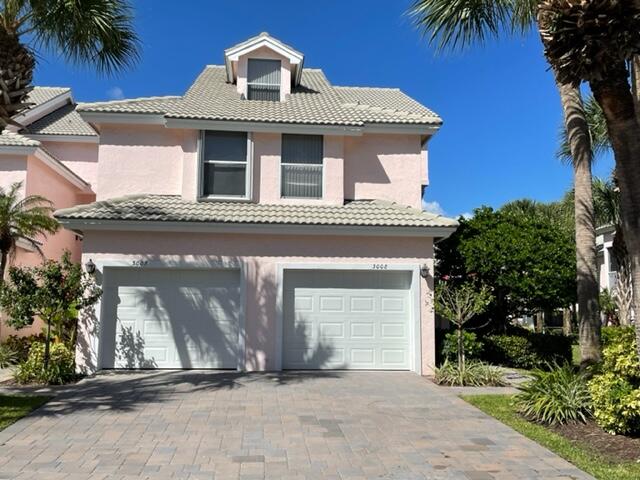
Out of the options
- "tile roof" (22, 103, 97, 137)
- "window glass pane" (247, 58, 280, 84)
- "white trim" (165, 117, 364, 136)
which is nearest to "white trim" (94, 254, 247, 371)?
"white trim" (165, 117, 364, 136)

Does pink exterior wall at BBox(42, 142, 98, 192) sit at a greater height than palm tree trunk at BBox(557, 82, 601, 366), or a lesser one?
greater

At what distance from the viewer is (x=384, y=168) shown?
1474 cm

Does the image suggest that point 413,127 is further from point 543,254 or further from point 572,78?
point 572,78

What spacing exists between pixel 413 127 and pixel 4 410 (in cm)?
1137

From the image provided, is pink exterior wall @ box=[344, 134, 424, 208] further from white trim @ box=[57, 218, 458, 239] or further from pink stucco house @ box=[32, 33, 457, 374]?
white trim @ box=[57, 218, 458, 239]

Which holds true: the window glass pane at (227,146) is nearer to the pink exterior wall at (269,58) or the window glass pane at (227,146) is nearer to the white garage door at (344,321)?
the pink exterior wall at (269,58)

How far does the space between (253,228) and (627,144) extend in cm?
797

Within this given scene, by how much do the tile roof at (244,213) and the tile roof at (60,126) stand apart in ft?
26.0

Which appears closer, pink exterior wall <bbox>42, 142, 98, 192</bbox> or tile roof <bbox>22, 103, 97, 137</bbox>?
tile roof <bbox>22, 103, 97, 137</bbox>

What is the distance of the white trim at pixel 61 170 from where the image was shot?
52.0 feet

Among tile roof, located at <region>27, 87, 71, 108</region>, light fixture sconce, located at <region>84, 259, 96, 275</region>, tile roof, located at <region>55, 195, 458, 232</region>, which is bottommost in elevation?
light fixture sconce, located at <region>84, 259, 96, 275</region>

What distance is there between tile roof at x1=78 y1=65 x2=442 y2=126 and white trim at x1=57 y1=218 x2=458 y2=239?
9.74ft

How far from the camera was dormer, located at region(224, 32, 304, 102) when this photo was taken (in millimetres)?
15680

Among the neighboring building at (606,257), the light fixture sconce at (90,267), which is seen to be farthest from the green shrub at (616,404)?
the neighboring building at (606,257)
